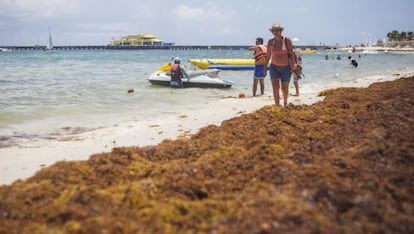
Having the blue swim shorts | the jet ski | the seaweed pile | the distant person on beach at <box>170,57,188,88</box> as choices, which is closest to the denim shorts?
the seaweed pile

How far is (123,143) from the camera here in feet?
21.8

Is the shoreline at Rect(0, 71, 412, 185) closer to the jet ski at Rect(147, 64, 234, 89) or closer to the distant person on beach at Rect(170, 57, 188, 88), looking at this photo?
the jet ski at Rect(147, 64, 234, 89)

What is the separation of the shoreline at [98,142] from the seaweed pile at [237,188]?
1.49 m

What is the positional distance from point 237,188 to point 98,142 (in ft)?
13.3

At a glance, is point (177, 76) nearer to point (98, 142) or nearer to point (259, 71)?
point (259, 71)

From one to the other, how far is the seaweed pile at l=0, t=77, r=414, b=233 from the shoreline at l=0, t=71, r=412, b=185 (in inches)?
58.8

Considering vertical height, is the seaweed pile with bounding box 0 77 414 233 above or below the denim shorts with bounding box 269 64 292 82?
below

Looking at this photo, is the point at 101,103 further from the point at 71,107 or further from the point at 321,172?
the point at 321,172

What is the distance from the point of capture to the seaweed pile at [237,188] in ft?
8.84

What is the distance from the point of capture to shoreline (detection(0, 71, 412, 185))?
5449mm

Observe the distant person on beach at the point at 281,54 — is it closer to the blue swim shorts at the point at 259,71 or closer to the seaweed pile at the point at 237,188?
the seaweed pile at the point at 237,188

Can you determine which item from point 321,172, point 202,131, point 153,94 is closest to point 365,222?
point 321,172

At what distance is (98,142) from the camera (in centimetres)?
691

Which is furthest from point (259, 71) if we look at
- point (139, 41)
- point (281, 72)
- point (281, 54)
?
point (139, 41)
